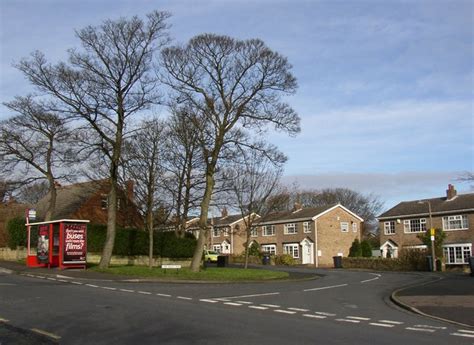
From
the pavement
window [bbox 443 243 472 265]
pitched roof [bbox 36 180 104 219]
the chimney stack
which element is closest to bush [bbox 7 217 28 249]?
pitched roof [bbox 36 180 104 219]

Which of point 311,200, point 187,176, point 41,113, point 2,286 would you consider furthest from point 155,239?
point 311,200

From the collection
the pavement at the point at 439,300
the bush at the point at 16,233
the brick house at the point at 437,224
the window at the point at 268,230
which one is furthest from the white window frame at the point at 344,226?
the pavement at the point at 439,300

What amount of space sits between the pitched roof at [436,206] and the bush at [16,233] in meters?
35.0

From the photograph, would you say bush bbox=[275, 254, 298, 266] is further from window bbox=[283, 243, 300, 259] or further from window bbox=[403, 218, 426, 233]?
window bbox=[403, 218, 426, 233]

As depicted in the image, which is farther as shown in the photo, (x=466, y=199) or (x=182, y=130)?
(x=466, y=199)

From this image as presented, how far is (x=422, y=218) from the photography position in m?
56.9

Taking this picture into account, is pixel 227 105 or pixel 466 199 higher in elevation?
pixel 227 105

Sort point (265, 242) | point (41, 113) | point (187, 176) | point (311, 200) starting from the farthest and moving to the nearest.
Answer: point (311, 200) → point (265, 242) → point (187, 176) → point (41, 113)

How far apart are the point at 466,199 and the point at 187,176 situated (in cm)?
3069

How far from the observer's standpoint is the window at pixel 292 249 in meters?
65.4

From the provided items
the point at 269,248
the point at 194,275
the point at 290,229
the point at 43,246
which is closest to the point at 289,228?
the point at 290,229

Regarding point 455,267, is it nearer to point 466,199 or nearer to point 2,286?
point 466,199

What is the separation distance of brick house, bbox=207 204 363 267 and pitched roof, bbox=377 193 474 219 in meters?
6.15

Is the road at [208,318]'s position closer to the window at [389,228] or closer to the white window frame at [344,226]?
the window at [389,228]
